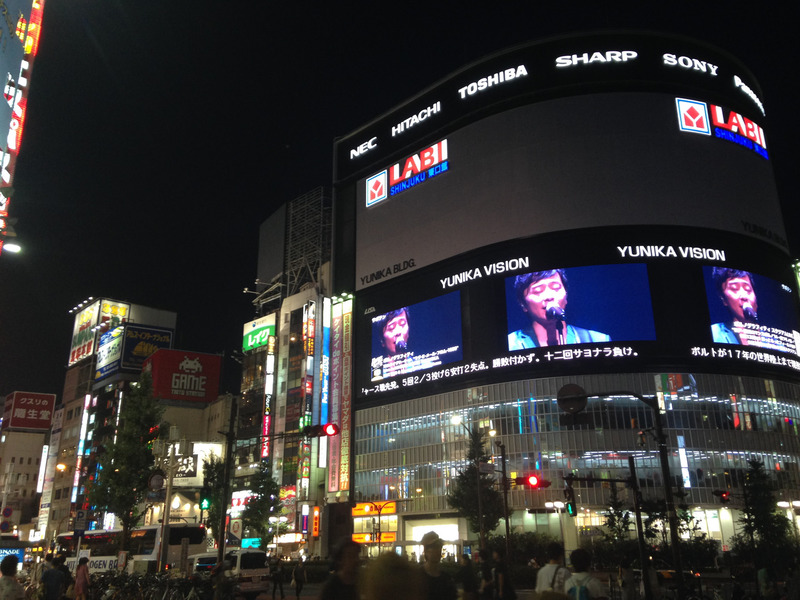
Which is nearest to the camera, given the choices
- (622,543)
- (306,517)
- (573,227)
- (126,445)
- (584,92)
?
(126,445)

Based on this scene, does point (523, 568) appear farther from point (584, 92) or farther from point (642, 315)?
point (584, 92)

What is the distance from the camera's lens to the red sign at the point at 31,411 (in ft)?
236

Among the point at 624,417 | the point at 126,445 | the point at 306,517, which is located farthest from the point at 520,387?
the point at 126,445

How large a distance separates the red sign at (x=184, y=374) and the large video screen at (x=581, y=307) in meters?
58.1

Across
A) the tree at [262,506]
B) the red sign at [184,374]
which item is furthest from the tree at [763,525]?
the red sign at [184,374]

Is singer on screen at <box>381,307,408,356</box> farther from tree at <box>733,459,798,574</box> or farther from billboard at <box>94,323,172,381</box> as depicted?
billboard at <box>94,323,172,381</box>

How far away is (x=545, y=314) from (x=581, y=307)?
336 cm

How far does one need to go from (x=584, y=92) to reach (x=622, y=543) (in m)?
43.5

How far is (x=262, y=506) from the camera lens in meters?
65.1

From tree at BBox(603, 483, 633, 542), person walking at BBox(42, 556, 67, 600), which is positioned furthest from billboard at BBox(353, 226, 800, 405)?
person walking at BBox(42, 556, 67, 600)

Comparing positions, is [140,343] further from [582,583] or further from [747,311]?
[582,583]

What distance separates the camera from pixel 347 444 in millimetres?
77250

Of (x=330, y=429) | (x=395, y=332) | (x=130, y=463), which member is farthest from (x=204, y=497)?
(x=395, y=332)

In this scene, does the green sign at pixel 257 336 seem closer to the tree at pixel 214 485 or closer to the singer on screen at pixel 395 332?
the tree at pixel 214 485
